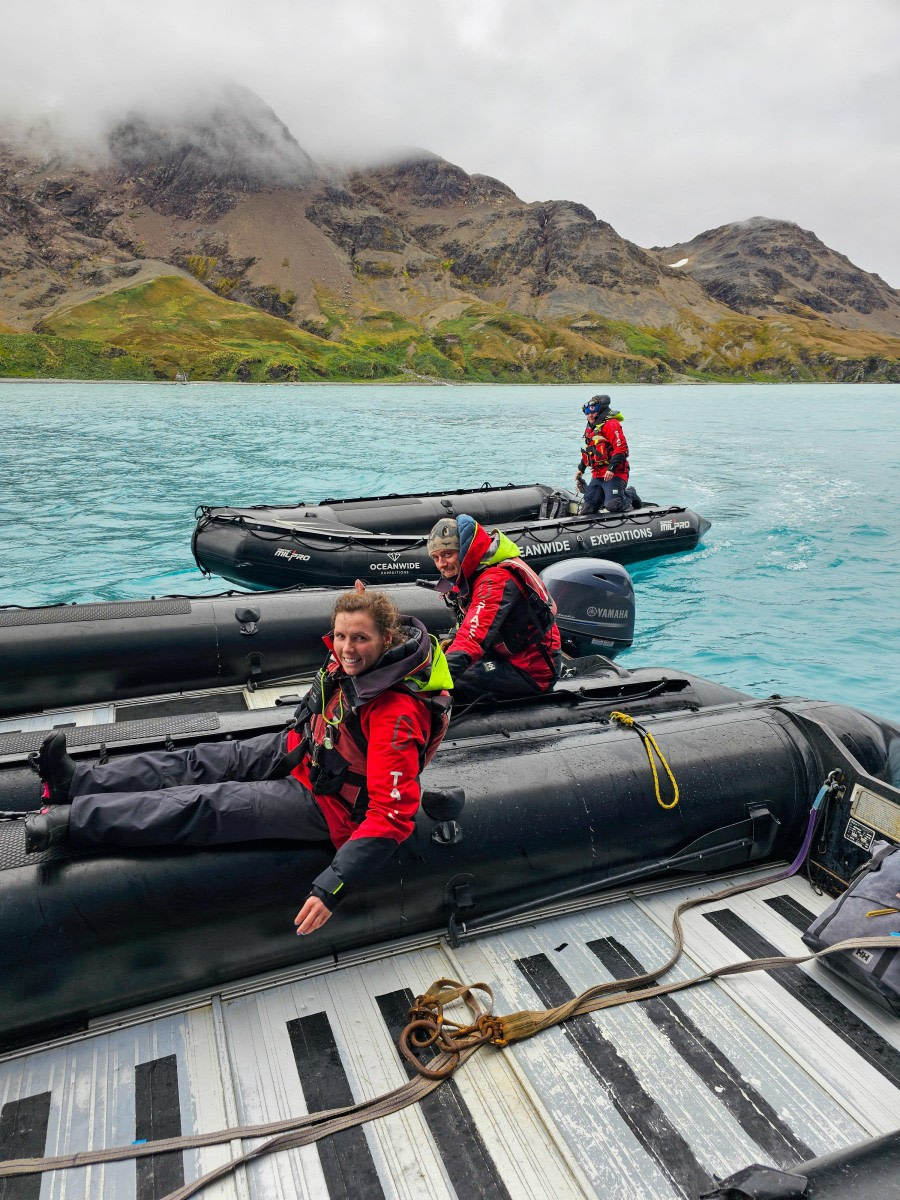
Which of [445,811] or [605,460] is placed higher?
[605,460]

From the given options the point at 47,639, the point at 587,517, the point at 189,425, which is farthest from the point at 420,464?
the point at 47,639

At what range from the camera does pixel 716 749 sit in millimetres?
4051

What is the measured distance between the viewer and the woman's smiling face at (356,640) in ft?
8.22

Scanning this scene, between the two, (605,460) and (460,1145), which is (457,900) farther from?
(605,460)

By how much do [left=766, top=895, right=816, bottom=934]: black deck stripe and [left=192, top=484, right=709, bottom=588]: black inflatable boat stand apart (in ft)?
21.4

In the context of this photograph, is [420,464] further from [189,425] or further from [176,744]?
[176,744]

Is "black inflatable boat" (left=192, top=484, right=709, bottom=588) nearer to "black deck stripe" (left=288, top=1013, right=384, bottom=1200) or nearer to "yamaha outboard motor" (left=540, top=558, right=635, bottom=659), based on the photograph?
"yamaha outboard motor" (left=540, top=558, right=635, bottom=659)

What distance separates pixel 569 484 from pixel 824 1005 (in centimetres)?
1979

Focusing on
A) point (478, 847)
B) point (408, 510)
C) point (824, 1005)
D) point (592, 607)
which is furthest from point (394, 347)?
point (824, 1005)

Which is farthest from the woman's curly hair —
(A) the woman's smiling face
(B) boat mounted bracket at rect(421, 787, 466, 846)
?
(B) boat mounted bracket at rect(421, 787, 466, 846)

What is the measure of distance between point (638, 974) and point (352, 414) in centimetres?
4749

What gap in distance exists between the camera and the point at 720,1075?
266 centimetres

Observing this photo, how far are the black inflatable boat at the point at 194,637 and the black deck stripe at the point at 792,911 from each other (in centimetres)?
341

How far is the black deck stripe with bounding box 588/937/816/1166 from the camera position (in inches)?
94.3
